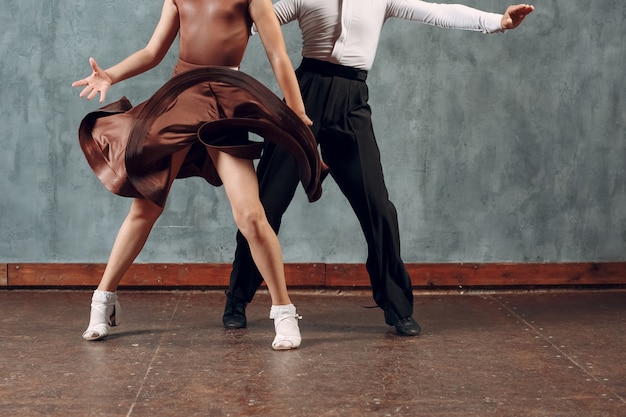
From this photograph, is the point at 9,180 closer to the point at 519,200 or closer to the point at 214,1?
the point at 214,1

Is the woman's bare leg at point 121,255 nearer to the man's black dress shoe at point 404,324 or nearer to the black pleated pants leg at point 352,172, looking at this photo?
the black pleated pants leg at point 352,172

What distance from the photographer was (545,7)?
509cm

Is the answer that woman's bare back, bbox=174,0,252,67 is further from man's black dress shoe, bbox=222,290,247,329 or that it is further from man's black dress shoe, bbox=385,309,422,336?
man's black dress shoe, bbox=385,309,422,336


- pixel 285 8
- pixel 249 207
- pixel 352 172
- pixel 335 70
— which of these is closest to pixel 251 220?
pixel 249 207

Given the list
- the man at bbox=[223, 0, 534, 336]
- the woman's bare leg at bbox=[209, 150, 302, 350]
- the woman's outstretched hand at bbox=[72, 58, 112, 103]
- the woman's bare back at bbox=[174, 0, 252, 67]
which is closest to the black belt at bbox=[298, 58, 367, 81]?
the man at bbox=[223, 0, 534, 336]

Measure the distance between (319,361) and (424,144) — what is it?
183 cm

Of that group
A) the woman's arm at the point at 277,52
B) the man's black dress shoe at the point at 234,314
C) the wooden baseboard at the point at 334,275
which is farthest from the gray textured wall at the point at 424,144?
the woman's arm at the point at 277,52

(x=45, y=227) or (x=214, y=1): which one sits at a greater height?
(x=214, y=1)

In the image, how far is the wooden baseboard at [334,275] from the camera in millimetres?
5047

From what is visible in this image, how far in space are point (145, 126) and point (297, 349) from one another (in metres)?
1.01

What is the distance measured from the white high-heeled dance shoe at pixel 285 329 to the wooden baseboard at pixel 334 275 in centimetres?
126

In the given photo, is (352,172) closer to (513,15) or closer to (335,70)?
(335,70)

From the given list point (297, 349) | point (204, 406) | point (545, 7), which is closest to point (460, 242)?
point (545, 7)

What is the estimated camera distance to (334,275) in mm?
5121
